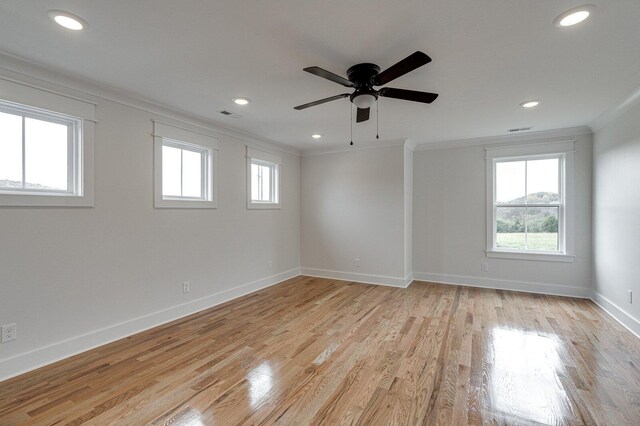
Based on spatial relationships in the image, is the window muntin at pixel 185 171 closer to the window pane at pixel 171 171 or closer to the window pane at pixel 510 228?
the window pane at pixel 171 171

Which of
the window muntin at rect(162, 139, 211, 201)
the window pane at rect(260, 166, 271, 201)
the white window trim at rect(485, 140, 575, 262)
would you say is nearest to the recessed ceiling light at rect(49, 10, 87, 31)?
the window muntin at rect(162, 139, 211, 201)

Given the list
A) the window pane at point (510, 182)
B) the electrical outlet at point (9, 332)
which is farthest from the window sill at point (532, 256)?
the electrical outlet at point (9, 332)

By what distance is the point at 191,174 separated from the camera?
3863mm

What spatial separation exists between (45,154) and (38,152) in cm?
5

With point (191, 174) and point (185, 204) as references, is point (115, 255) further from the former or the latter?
point (191, 174)

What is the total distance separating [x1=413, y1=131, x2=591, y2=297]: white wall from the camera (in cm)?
436

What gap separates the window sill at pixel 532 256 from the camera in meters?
4.44

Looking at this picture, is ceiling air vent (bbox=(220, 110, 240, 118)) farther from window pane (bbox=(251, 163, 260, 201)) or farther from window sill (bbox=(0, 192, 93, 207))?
window sill (bbox=(0, 192, 93, 207))

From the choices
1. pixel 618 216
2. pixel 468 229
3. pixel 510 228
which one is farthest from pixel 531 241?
pixel 618 216

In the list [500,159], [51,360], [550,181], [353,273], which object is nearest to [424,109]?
[500,159]

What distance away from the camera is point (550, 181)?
4.61 metres

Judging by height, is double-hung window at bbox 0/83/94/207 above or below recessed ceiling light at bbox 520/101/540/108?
below

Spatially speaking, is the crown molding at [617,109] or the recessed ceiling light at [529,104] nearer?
the crown molding at [617,109]

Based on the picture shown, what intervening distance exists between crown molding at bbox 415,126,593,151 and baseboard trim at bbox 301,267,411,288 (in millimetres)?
2392
